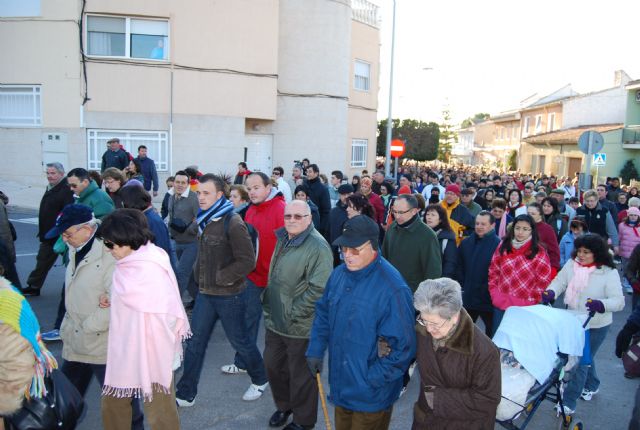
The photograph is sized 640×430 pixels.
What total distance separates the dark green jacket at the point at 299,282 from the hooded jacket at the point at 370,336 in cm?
88

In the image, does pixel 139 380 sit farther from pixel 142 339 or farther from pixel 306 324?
pixel 306 324

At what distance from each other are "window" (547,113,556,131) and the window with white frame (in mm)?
33651

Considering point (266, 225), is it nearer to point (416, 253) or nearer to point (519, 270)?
point (416, 253)

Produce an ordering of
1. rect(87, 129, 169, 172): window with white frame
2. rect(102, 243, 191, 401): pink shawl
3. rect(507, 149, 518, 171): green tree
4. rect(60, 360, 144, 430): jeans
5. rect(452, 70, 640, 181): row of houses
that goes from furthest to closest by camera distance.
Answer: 1. rect(507, 149, 518, 171): green tree
2. rect(452, 70, 640, 181): row of houses
3. rect(87, 129, 169, 172): window with white frame
4. rect(60, 360, 144, 430): jeans
5. rect(102, 243, 191, 401): pink shawl

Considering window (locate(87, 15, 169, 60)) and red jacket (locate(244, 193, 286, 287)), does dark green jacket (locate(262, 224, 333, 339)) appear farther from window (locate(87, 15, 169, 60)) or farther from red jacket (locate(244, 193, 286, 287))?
window (locate(87, 15, 169, 60))

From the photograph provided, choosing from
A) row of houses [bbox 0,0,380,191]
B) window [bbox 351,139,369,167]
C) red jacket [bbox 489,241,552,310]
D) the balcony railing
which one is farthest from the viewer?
window [bbox 351,139,369,167]

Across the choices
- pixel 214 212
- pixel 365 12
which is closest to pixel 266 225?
pixel 214 212

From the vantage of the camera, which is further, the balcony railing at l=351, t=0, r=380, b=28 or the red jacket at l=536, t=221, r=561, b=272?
the balcony railing at l=351, t=0, r=380, b=28

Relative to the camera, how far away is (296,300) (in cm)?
463

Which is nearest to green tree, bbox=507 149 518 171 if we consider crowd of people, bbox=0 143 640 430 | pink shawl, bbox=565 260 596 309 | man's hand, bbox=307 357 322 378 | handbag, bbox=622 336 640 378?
crowd of people, bbox=0 143 640 430

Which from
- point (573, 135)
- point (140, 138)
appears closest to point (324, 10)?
point (140, 138)

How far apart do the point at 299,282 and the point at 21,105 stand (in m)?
16.0

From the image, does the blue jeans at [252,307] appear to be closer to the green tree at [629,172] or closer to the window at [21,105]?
the window at [21,105]

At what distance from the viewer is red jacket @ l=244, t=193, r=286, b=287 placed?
567cm
